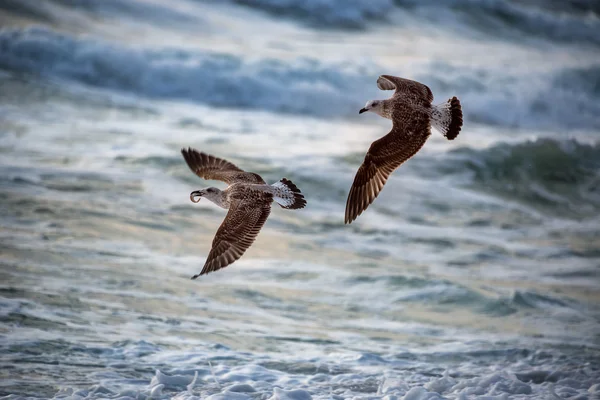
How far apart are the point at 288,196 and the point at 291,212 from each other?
5.52 m

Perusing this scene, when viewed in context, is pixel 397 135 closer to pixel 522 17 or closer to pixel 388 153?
pixel 388 153

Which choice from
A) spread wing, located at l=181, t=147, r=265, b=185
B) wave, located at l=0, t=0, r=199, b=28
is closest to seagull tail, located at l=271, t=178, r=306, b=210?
spread wing, located at l=181, t=147, r=265, b=185

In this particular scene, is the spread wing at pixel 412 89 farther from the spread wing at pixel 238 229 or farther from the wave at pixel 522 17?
the wave at pixel 522 17

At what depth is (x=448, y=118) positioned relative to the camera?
17.8 ft

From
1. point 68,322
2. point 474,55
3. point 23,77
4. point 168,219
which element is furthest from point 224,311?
point 474,55

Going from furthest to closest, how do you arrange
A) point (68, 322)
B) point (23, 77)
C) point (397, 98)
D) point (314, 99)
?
point (314, 99) → point (23, 77) → point (68, 322) → point (397, 98)

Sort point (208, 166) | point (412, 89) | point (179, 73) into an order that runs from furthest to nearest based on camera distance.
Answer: point (179, 73), point (208, 166), point (412, 89)

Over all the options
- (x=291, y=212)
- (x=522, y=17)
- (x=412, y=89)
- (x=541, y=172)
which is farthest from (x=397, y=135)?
(x=522, y=17)

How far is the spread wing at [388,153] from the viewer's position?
5594 millimetres

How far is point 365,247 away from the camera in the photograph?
→ 992 cm

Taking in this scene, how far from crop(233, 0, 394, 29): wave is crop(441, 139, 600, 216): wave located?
6.09m

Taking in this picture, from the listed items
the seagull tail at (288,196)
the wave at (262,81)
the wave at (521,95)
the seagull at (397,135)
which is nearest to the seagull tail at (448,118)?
the seagull at (397,135)

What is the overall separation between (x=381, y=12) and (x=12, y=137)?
10.00m

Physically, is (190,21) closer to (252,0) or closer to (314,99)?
(252,0)
